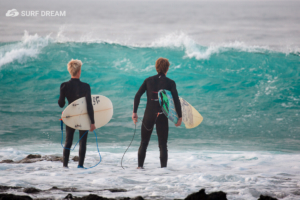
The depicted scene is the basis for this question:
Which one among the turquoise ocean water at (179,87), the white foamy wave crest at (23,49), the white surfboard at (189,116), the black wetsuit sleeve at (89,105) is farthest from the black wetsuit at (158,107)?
the white foamy wave crest at (23,49)

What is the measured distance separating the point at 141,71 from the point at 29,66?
5491 mm

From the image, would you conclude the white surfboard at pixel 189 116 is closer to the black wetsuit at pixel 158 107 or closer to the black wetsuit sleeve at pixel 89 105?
the black wetsuit at pixel 158 107

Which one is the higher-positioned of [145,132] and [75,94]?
[75,94]

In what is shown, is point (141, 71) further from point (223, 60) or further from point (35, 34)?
point (35, 34)

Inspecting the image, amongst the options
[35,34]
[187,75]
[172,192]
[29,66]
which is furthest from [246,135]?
[35,34]

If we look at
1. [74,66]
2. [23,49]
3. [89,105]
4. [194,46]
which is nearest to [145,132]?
[89,105]

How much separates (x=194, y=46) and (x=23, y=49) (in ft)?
29.5

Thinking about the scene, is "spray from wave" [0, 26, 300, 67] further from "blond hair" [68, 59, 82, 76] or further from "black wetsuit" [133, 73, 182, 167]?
"blond hair" [68, 59, 82, 76]

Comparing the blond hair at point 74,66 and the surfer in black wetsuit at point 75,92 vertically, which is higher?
the blond hair at point 74,66

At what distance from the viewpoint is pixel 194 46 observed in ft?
48.7

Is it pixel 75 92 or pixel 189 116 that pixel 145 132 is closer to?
pixel 189 116

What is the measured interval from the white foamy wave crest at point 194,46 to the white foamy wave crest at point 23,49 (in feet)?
19.6

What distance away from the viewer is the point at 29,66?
541 inches

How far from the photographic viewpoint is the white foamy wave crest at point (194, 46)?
47.6ft
